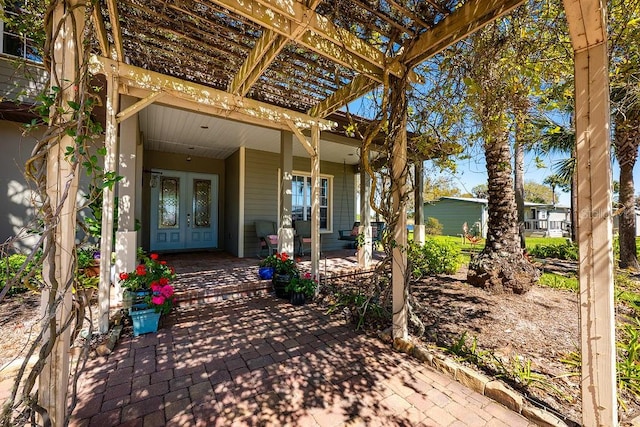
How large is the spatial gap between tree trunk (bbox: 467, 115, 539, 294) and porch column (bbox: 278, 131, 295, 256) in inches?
119

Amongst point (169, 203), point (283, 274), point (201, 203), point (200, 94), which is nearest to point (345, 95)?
point (200, 94)

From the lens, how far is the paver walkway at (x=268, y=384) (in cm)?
183

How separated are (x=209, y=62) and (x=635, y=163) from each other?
28.2 feet

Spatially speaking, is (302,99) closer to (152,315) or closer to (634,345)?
(152,315)

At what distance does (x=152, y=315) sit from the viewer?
2971 millimetres

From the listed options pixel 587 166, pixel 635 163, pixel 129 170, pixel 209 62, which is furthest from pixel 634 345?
pixel 635 163

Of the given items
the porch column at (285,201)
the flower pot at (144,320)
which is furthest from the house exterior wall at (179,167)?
the flower pot at (144,320)

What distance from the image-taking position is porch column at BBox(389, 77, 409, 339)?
2.76 metres

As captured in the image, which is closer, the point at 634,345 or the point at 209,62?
the point at 634,345

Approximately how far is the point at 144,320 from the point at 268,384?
5.43ft

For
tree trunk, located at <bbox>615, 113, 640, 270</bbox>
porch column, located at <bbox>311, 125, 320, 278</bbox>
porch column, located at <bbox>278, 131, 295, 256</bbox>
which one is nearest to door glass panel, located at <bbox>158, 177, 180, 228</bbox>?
porch column, located at <bbox>278, 131, 295, 256</bbox>

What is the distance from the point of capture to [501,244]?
166 inches

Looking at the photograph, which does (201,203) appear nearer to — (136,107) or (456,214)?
(136,107)

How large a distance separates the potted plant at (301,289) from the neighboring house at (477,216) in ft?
45.8
